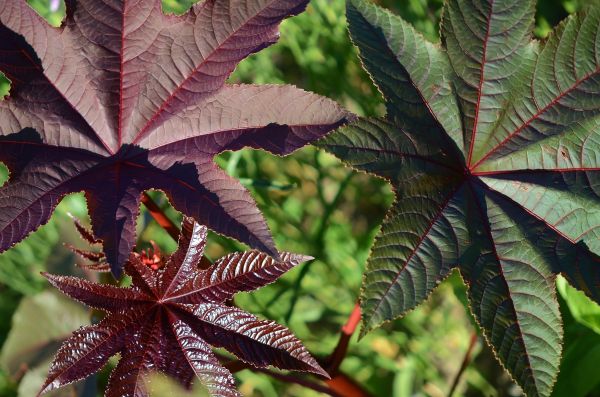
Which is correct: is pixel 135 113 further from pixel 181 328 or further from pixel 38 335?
pixel 38 335

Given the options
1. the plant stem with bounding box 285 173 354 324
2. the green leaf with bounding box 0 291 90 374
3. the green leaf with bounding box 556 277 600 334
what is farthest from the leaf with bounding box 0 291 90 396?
the green leaf with bounding box 556 277 600 334

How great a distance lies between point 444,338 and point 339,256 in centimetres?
50

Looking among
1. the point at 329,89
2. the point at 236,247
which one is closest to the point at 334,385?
the point at 236,247

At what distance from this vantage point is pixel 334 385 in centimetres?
126

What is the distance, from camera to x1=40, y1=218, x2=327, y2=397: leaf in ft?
3.02

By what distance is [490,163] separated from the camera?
3.39ft

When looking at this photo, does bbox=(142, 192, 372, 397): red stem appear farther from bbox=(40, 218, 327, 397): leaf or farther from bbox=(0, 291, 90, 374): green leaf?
bbox=(0, 291, 90, 374): green leaf

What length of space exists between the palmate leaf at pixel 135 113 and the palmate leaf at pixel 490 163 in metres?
0.14

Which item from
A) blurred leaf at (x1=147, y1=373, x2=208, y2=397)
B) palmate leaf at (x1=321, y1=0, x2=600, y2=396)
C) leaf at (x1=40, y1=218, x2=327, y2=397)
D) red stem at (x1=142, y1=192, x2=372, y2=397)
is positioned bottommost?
blurred leaf at (x1=147, y1=373, x2=208, y2=397)

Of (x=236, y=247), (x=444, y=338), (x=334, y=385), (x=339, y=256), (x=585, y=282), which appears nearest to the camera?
(x=585, y=282)

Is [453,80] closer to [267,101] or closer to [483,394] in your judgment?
[267,101]

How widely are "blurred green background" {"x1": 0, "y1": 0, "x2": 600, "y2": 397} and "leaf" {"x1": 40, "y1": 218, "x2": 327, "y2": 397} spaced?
0.69 m

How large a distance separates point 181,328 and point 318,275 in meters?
1.13

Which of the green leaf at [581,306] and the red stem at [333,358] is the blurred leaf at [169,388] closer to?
the red stem at [333,358]
